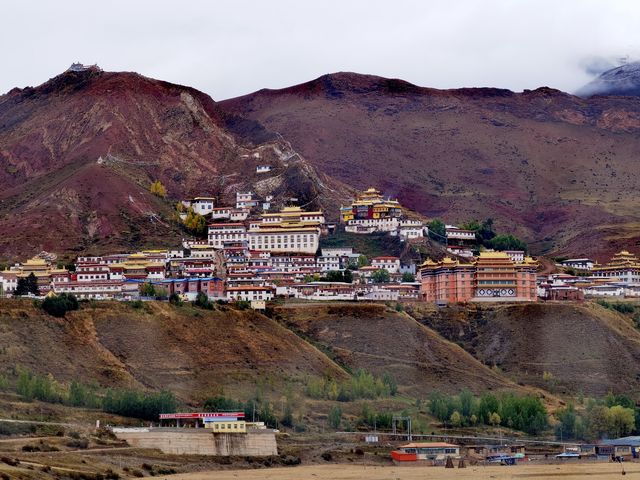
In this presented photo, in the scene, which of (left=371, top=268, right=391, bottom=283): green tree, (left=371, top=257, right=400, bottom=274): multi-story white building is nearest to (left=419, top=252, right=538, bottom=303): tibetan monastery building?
(left=371, top=268, right=391, bottom=283): green tree

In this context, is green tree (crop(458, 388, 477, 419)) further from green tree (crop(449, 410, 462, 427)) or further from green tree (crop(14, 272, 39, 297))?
green tree (crop(14, 272, 39, 297))

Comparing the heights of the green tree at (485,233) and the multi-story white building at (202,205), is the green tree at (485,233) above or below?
below

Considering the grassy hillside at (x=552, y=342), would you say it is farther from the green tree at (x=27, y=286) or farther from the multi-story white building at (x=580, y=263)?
the green tree at (x=27, y=286)

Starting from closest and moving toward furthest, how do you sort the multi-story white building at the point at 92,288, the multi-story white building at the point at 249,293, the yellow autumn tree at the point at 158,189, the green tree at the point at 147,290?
the green tree at the point at 147,290 → the multi-story white building at the point at 92,288 → the multi-story white building at the point at 249,293 → the yellow autumn tree at the point at 158,189

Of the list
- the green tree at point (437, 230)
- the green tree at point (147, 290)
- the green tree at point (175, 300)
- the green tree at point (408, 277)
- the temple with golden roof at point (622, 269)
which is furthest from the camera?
the green tree at point (437, 230)

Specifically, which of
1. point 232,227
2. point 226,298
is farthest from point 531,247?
point 226,298

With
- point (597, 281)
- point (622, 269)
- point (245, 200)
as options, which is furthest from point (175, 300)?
point (622, 269)

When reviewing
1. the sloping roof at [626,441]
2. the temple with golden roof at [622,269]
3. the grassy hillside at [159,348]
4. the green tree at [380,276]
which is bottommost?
the sloping roof at [626,441]

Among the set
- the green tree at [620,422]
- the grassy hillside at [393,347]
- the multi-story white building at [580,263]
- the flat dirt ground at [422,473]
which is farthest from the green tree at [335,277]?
the flat dirt ground at [422,473]
